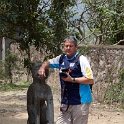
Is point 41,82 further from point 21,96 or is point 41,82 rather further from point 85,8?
point 85,8

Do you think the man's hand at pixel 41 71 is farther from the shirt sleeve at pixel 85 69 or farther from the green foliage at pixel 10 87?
the green foliage at pixel 10 87

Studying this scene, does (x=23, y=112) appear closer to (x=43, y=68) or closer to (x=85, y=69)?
(x=43, y=68)

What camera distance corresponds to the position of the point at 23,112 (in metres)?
9.30

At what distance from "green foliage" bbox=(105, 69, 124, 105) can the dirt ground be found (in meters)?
0.34

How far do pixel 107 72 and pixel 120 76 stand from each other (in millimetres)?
478

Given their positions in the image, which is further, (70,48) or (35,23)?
(35,23)

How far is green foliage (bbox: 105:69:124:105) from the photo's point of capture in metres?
10.4

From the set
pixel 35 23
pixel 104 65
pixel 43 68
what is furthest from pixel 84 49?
pixel 43 68

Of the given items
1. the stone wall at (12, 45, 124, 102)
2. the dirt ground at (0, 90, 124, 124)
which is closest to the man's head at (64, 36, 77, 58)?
the dirt ground at (0, 90, 124, 124)

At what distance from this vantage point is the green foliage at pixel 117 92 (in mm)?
10414

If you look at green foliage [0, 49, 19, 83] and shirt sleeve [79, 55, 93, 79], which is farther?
green foliage [0, 49, 19, 83]

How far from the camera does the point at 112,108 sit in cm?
1028

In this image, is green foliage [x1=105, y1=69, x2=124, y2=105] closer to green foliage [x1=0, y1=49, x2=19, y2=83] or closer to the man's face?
green foliage [x1=0, y1=49, x2=19, y2=83]

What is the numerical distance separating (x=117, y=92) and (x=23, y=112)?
112 inches
